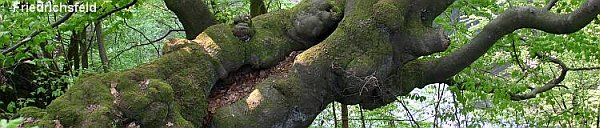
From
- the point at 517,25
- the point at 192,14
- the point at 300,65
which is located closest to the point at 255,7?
the point at 192,14

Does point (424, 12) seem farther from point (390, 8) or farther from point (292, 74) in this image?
point (292, 74)

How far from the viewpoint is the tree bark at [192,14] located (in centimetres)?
554

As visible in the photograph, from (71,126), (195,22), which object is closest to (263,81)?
(195,22)

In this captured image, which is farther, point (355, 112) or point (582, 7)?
point (355, 112)

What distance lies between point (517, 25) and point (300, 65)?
1.79m

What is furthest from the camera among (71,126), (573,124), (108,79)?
(573,124)

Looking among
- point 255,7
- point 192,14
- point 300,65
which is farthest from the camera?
point 255,7

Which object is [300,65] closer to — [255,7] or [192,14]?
[192,14]

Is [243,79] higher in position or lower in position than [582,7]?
lower

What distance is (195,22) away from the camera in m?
5.72

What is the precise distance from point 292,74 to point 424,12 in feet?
4.43

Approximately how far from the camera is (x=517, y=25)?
4.95 m

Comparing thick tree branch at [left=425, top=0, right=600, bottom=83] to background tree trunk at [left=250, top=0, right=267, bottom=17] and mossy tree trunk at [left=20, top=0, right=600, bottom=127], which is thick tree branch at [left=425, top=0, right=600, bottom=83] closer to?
mossy tree trunk at [left=20, top=0, right=600, bottom=127]

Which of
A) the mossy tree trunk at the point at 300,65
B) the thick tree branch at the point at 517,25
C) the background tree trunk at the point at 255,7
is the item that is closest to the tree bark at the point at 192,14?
the mossy tree trunk at the point at 300,65
